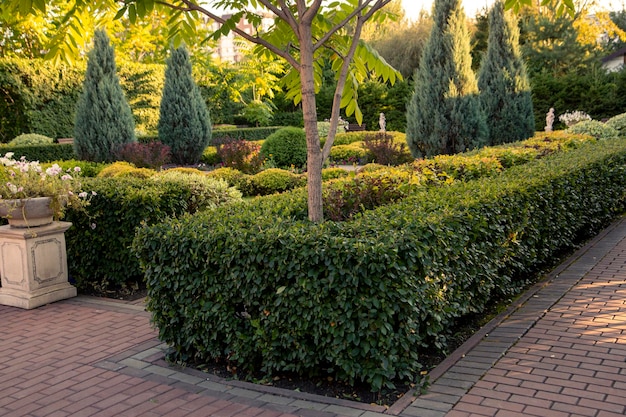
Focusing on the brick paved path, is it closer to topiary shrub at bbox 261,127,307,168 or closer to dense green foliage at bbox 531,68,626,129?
topiary shrub at bbox 261,127,307,168

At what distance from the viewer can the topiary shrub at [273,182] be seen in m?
12.2

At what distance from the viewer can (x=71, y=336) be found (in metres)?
5.37

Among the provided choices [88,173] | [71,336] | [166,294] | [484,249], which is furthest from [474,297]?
[88,173]

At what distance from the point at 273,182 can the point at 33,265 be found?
6.36m

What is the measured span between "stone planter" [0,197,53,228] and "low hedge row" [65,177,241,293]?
1.61 ft

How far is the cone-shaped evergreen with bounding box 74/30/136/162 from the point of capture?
1756cm

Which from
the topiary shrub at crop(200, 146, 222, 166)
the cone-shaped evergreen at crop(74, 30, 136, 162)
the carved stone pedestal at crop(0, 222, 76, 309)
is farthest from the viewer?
the topiary shrub at crop(200, 146, 222, 166)

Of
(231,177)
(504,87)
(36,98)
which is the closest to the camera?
(231,177)

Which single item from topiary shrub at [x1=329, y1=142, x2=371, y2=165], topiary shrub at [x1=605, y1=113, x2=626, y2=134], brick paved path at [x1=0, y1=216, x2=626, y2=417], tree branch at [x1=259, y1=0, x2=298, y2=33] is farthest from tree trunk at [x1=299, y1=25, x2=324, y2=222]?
topiary shrub at [x1=605, y1=113, x2=626, y2=134]

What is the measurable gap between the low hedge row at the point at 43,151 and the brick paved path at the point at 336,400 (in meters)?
13.9

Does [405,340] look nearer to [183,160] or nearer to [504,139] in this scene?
[504,139]

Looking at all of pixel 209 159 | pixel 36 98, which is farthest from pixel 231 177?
pixel 36 98

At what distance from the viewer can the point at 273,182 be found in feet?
40.0

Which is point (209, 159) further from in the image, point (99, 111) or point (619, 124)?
point (619, 124)
